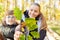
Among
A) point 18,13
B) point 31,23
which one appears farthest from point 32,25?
point 18,13

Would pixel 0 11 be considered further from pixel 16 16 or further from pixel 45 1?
pixel 45 1

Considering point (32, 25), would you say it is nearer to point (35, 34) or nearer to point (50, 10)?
point (35, 34)

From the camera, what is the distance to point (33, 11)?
1255mm

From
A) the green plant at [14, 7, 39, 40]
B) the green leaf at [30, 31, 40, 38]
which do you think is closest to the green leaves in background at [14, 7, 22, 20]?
the green plant at [14, 7, 39, 40]

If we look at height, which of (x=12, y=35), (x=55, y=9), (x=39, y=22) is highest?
(x=55, y=9)

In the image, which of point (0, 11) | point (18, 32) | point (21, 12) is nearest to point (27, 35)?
point (18, 32)

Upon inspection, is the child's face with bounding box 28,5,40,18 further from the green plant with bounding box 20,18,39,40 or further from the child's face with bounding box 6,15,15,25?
the child's face with bounding box 6,15,15,25

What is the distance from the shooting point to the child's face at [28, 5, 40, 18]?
1.25 metres

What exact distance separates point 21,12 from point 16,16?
0.05m

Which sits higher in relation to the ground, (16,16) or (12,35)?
(16,16)

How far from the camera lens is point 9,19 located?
1.27 metres

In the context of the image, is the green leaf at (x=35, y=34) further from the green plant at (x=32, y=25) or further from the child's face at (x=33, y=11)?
the child's face at (x=33, y=11)

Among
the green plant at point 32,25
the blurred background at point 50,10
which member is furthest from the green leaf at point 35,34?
the blurred background at point 50,10

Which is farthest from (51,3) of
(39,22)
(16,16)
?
(16,16)
